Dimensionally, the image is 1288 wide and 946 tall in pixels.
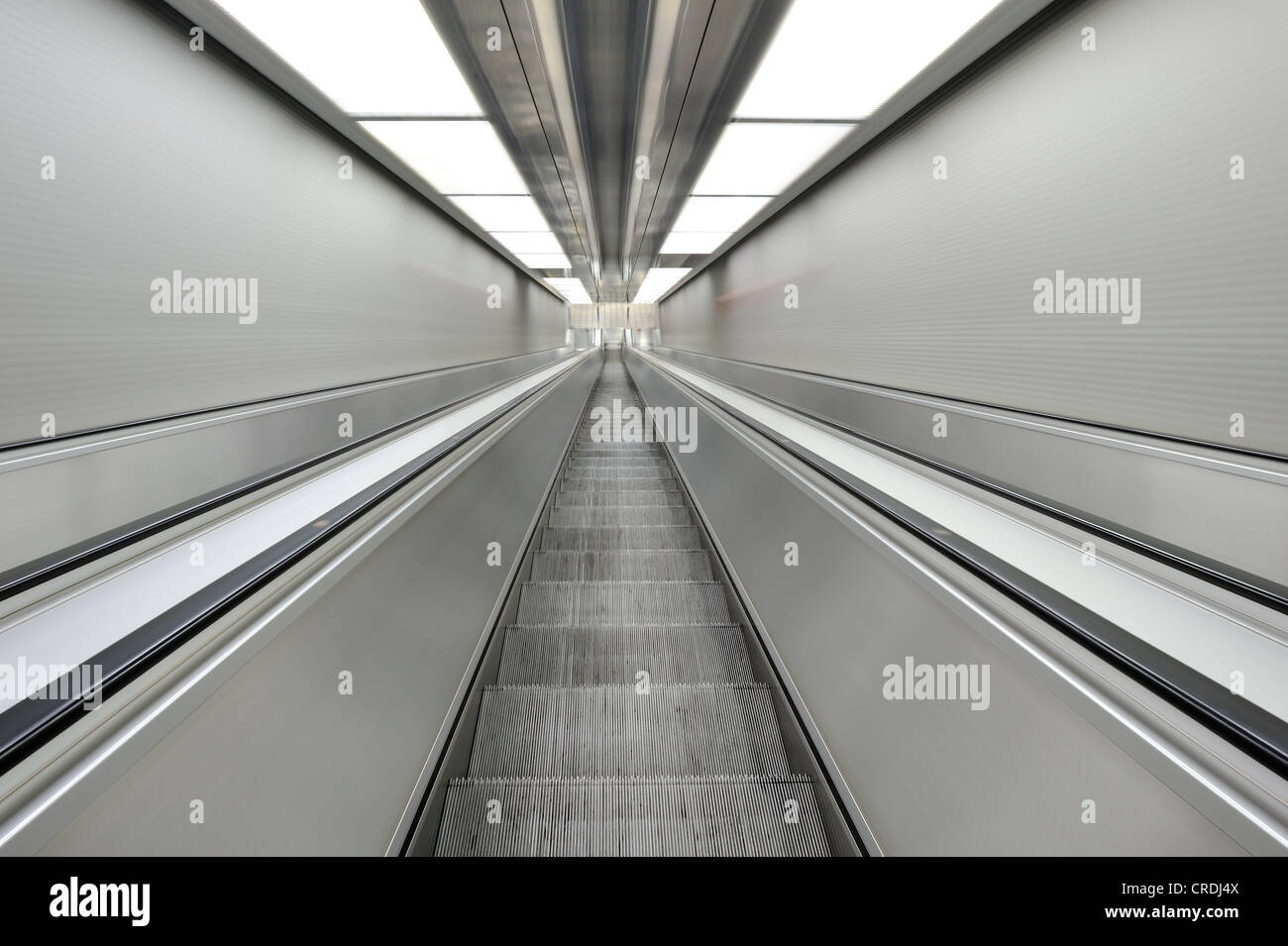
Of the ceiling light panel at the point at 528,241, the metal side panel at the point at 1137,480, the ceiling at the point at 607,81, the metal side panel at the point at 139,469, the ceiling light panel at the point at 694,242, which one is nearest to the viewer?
the metal side panel at the point at 1137,480

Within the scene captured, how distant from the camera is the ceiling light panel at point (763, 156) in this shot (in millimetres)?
4117

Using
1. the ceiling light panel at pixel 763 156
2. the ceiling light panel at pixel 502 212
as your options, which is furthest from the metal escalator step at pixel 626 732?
the ceiling light panel at pixel 502 212

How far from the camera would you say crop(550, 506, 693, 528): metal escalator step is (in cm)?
482

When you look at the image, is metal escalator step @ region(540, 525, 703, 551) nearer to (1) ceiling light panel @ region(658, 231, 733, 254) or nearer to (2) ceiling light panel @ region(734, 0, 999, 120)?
(2) ceiling light panel @ region(734, 0, 999, 120)

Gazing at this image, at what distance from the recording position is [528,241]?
851 cm

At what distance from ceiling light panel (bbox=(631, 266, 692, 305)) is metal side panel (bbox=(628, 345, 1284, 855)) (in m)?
10.7

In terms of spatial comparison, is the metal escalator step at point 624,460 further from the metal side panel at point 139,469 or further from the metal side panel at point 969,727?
the metal side panel at point 969,727

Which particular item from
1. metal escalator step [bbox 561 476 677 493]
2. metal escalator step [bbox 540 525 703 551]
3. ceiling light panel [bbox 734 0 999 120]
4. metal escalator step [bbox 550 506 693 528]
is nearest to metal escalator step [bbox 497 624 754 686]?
metal escalator step [bbox 540 525 703 551]

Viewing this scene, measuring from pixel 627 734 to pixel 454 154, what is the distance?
4.55 metres

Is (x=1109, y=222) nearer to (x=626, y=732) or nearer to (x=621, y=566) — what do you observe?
(x=626, y=732)

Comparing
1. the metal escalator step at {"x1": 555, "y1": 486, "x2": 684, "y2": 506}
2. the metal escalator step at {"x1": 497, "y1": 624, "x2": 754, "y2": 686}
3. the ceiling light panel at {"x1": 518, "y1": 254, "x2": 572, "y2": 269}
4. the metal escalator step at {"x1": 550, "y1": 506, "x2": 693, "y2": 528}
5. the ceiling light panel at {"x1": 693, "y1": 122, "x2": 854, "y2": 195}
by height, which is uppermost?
the ceiling light panel at {"x1": 518, "y1": 254, "x2": 572, "y2": 269}

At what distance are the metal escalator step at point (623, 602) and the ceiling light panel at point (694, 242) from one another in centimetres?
608

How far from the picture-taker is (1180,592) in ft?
4.06

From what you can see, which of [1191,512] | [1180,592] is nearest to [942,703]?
[1180,592]
